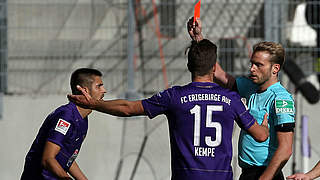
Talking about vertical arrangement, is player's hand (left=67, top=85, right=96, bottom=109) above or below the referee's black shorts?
above

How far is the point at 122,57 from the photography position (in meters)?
8.62

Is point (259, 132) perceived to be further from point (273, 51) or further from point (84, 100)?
point (84, 100)

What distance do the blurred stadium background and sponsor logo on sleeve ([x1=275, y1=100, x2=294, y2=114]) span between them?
394cm

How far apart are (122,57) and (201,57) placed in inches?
182

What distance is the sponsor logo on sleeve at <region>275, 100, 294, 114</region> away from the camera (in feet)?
14.5

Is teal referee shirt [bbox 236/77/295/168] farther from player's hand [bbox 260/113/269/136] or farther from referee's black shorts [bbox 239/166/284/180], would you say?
player's hand [bbox 260/113/269/136]

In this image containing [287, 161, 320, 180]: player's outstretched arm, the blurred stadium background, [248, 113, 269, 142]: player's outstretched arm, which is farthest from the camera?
the blurred stadium background

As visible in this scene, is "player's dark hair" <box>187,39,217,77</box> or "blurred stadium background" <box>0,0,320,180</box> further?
"blurred stadium background" <box>0,0,320,180</box>

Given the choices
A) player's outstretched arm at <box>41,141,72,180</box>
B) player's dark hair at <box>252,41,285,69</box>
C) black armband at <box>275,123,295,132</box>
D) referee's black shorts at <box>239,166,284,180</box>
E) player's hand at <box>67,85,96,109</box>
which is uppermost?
player's dark hair at <box>252,41,285,69</box>

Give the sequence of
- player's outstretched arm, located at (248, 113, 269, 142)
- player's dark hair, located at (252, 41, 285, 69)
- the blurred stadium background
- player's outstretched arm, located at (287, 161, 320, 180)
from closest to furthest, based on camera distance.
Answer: player's outstretched arm, located at (248, 113, 269, 142) → player's outstretched arm, located at (287, 161, 320, 180) → player's dark hair, located at (252, 41, 285, 69) → the blurred stadium background

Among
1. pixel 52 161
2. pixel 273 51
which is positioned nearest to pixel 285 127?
pixel 273 51

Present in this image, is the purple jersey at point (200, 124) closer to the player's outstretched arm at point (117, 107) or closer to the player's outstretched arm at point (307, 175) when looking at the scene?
the player's outstretched arm at point (117, 107)

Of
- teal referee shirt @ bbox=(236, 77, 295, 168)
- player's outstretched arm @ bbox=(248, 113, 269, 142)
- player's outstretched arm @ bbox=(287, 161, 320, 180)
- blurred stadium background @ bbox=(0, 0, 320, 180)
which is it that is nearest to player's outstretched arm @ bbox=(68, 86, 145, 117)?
player's outstretched arm @ bbox=(248, 113, 269, 142)

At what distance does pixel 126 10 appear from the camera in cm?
865
